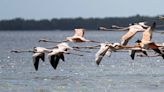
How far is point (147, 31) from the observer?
5.66 m

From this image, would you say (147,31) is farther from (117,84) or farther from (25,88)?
(117,84)

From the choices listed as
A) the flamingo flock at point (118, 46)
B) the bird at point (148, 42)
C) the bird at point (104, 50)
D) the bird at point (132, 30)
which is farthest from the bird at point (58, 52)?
the bird at point (148, 42)

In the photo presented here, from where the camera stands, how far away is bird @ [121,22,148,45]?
18.1ft

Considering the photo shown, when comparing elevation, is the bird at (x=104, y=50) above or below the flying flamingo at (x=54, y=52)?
above

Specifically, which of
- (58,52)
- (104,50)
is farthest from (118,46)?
(58,52)

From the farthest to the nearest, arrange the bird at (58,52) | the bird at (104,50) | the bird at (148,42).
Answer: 1. the bird at (58,52)
2. the bird at (104,50)
3. the bird at (148,42)

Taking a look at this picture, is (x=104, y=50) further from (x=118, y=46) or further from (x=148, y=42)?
(x=148, y=42)

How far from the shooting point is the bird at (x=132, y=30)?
553cm

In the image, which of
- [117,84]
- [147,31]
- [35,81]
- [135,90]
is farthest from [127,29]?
[35,81]

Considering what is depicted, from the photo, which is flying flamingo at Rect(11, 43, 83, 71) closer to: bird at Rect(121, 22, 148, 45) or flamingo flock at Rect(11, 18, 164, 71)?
flamingo flock at Rect(11, 18, 164, 71)

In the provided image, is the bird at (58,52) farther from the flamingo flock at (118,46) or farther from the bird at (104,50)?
the bird at (104,50)

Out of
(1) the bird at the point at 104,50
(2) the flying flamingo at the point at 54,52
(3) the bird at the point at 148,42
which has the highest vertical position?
(3) the bird at the point at 148,42

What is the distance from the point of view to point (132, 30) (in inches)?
224

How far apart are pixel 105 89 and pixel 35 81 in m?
7.85
